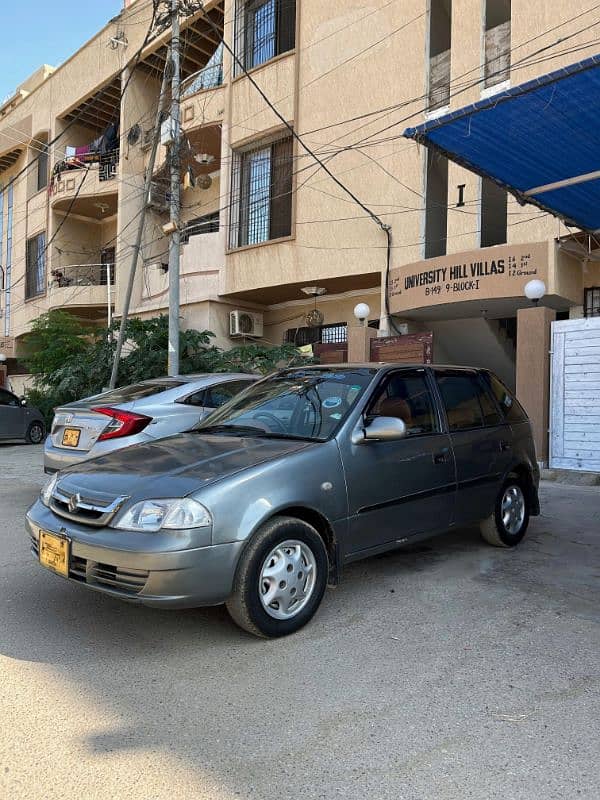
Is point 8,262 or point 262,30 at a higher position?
point 262,30

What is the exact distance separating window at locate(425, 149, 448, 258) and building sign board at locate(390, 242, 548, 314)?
106 cm

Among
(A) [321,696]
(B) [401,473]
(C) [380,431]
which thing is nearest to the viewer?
(A) [321,696]

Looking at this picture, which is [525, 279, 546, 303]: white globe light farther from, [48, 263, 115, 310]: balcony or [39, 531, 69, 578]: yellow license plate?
[48, 263, 115, 310]: balcony

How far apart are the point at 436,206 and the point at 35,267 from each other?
1955 cm

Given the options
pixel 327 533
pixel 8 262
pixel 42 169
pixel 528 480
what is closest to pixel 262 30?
pixel 42 169

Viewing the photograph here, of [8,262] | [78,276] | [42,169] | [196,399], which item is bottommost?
[196,399]

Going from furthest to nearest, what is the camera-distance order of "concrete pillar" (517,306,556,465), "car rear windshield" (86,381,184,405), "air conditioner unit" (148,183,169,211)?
"air conditioner unit" (148,183,169,211), "concrete pillar" (517,306,556,465), "car rear windshield" (86,381,184,405)

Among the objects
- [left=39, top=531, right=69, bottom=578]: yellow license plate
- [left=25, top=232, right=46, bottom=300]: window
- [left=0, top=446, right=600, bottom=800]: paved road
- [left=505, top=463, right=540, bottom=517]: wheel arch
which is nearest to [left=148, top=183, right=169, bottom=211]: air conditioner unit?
[left=25, top=232, right=46, bottom=300]: window

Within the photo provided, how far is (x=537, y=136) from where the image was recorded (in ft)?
20.5

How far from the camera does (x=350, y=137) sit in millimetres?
14422

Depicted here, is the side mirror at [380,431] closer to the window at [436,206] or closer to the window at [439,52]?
the window at [436,206]

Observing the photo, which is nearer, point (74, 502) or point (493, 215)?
point (74, 502)

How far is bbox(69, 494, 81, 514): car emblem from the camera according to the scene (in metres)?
3.73

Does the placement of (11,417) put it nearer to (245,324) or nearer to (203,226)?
(245,324)
